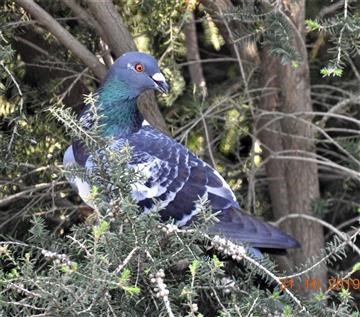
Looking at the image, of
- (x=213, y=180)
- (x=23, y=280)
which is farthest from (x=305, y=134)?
(x=23, y=280)

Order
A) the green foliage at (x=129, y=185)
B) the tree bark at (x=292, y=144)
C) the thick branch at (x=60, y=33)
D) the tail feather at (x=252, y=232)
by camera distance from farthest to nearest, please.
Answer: the tree bark at (x=292, y=144)
the thick branch at (x=60, y=33)
the tail feather at (x=252, y=232)
the green foliage at (x=129, y=185)

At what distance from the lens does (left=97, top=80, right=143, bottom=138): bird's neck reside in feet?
10.5

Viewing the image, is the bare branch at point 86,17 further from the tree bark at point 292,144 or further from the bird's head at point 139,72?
the tree bark at point 292,144

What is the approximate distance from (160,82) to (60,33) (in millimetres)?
410

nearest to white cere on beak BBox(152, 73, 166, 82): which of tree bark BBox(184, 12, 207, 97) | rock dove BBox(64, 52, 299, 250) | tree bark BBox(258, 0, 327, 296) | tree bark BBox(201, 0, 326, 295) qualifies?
rock dove BBox(64, 52, 299, 250)

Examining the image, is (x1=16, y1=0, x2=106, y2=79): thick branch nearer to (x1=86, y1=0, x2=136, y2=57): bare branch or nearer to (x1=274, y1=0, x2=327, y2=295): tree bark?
(x1=86, y1=0, x2=136, y2=57): bare branch

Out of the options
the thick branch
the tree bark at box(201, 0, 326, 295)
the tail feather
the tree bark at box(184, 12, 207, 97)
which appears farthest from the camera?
the tree bark at box(184, 12, 207, 97)

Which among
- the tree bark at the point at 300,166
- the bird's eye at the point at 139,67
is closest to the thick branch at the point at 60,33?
the bird's eye at the point at 139,67

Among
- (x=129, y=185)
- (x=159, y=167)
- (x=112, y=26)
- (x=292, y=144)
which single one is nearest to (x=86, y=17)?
(x=112, y=26)

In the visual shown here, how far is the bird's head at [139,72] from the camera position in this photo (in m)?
3.11

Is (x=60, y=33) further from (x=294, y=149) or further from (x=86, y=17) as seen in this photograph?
(x=294, y=149)

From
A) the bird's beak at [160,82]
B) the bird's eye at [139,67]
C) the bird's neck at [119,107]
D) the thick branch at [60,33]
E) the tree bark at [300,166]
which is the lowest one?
the tree bark at [300,166]

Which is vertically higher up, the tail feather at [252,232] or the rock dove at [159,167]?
the rock dove at [159,167]

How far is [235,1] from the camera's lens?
12.0 ft
